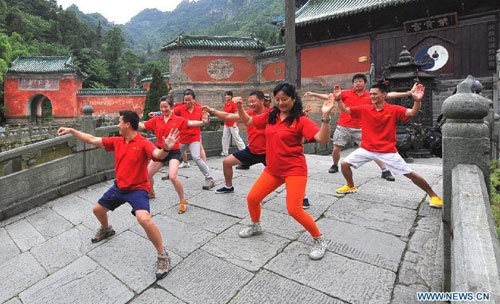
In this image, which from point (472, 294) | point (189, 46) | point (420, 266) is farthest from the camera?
point (189, 46)

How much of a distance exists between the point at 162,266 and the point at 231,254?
63cm

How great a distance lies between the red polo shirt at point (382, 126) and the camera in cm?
383

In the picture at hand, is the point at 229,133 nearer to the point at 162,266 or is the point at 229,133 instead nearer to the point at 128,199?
the point at 128,199

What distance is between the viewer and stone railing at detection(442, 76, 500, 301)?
1.13 meters

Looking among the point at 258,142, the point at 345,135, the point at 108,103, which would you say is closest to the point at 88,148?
the point at 258,142

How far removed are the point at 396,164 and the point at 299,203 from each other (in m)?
1.82

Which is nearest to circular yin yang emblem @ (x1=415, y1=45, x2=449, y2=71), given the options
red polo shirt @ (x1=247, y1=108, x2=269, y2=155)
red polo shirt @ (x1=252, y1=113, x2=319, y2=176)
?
red polo shirt @ (x1=247, y1=108, x2=269, y2=155)

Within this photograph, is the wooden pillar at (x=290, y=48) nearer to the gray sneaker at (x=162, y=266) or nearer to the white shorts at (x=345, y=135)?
the white shorts at (x=345, y=135)

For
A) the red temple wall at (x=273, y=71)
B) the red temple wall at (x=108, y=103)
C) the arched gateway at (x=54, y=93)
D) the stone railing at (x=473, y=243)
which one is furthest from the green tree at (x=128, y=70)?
the stone railing at (x=473, y=243)

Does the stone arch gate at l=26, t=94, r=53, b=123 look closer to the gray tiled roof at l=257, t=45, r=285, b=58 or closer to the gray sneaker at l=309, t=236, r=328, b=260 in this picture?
the gray tiled roof at l=257, t=45, r=285, b=58

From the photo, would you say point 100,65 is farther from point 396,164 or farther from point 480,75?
point 396,164

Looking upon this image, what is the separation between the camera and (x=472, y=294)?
101 centimetres

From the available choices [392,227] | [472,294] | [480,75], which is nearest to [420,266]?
[392,227]

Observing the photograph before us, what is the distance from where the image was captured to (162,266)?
2643 millimetres
